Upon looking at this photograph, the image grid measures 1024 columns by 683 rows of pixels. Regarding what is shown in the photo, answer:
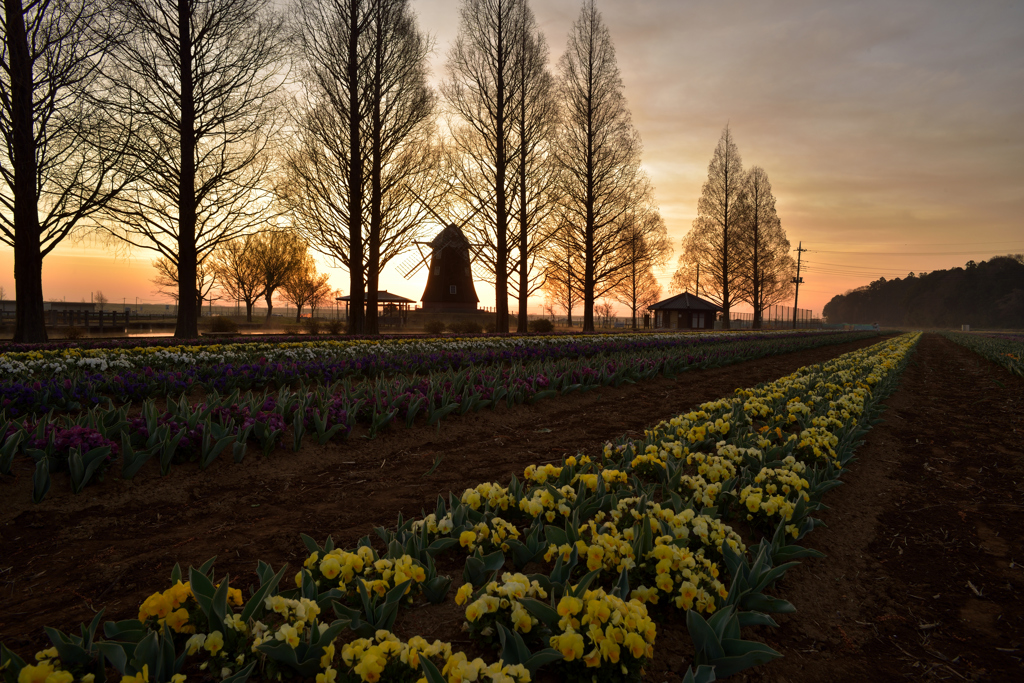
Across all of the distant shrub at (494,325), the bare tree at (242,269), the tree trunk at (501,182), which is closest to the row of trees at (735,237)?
the distant shrub at (494,325)

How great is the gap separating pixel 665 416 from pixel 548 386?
160 centimetres

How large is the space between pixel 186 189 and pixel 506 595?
16180mm

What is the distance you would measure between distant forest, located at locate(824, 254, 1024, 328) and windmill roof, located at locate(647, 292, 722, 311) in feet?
265

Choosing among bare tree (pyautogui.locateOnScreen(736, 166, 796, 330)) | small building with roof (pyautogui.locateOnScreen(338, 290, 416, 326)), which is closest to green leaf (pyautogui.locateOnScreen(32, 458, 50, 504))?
small building with roof (pyautogui.locateOnScreen(338, 290, 416, 326))

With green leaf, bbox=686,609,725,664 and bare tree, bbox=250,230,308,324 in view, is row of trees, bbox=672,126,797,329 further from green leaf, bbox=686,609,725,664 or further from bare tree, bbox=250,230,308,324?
green leaf, bbox=686,609,725,664

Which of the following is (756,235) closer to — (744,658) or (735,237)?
(735,237)

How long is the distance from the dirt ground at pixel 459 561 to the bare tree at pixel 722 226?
37945 mm

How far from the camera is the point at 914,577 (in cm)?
263

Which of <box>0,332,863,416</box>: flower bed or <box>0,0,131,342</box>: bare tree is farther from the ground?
<box>0,0,131,342</box>: bare tree

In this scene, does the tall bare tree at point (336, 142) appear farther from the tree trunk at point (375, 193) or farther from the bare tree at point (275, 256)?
the bare tree at point (275, 256)

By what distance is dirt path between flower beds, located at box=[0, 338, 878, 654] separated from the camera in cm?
230

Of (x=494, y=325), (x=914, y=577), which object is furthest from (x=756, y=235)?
(x=914, y=577)

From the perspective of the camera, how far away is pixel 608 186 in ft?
75.7

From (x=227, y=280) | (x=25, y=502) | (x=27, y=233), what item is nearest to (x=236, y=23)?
(x=27, y=233)
